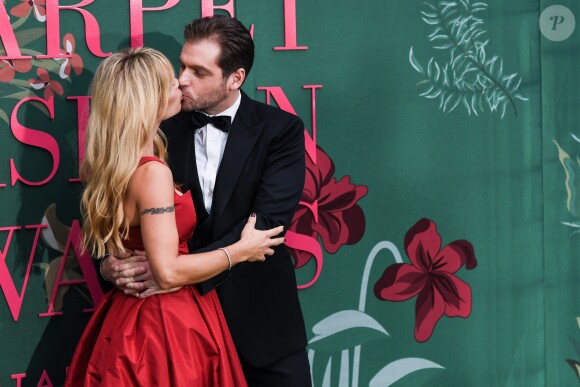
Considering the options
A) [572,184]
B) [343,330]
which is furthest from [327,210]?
[572,184]

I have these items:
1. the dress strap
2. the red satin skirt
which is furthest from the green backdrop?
the dress strap

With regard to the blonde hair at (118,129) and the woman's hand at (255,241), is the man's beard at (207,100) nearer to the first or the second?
the blonde hair at (118,129)

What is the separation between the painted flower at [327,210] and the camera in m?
4.01

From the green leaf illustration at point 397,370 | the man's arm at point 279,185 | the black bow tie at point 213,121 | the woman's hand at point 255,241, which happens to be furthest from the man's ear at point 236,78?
the green leaf illustration at point 397,370

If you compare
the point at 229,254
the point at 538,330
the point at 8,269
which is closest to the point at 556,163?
the point at 538,330

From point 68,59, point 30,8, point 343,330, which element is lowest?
point 343,330

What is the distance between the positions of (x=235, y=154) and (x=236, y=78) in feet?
0.93

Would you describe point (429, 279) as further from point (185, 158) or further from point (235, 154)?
point (185, 158)

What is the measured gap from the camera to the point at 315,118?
13.1 ft

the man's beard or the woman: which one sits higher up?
the man's beard

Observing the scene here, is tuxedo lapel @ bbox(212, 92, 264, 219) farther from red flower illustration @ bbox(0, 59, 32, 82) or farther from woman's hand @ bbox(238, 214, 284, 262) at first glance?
red flower illustration @ bbox(0, 59, 32, 82)

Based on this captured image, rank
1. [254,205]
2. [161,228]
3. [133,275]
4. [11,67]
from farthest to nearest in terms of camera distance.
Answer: [11,67] < [254,205] < [133,275] < [161,228]

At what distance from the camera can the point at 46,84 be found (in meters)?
3.71

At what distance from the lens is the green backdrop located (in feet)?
12.3
